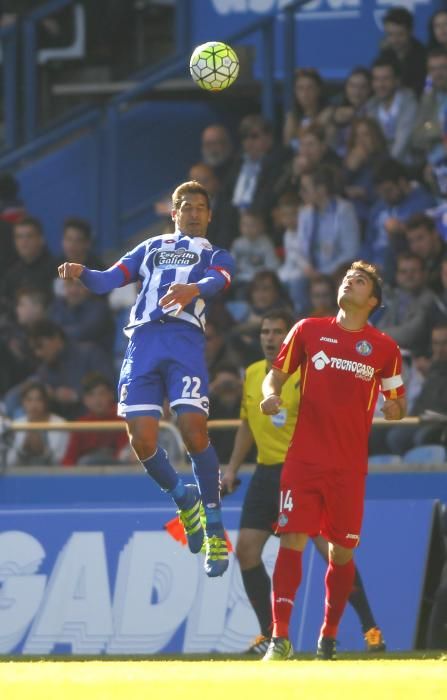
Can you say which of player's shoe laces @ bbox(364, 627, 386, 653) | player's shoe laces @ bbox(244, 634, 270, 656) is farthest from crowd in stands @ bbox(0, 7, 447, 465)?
player's shoe laces @ bbox(244, 634, 270, 656)

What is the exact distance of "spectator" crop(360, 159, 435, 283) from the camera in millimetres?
14344

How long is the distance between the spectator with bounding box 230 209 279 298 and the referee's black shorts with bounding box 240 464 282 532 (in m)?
4.01

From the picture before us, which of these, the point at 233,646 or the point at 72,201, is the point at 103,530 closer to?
the point at 233,646

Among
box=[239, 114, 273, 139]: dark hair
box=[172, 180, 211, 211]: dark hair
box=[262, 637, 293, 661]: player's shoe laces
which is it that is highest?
box=[239, 114, 273, 139]: dark hair

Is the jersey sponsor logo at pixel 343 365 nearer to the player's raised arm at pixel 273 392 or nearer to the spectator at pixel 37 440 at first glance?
the player's raised arm at pixel 273 392

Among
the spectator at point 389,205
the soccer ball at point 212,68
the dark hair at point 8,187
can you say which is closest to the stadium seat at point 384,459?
the spectator at point 389,205

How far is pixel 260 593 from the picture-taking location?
11.3 metres

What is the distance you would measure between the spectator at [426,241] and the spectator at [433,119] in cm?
95

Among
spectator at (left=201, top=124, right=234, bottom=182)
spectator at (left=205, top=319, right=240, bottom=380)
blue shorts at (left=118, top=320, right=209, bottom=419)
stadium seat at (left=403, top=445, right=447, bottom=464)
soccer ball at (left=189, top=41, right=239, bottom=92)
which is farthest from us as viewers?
spectator at (left=201, top=124, right=234, bottom=182)

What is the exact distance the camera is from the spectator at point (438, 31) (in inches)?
597

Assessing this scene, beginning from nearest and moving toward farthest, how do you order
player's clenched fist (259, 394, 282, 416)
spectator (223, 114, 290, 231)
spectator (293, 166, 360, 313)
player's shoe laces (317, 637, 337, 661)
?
player's clenched fist (259, 394, 282, 416) < player's shoe laces (317, 637, 337, 661) < spectator (293, 166, 360, 313) < spectator (223, 114, 290, 231)

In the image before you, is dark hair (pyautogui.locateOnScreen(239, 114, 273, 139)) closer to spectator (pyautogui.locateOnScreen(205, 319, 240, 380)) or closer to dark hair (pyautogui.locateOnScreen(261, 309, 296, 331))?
spectator (pyautogui.locateOnScreen(205, 319, 240, 380))

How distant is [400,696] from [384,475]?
5.03 metres

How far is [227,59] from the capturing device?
11164 mm
